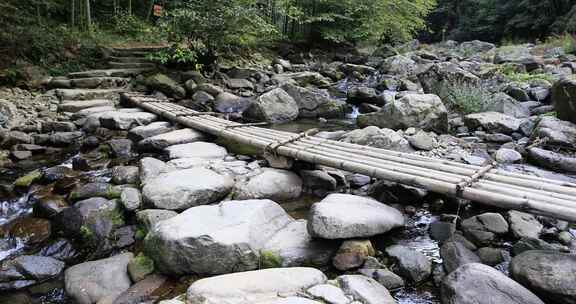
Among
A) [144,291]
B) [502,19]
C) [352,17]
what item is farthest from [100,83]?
[502,19]

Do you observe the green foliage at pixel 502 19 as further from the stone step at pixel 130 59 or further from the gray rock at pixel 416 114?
the stone step at pixel 130 59

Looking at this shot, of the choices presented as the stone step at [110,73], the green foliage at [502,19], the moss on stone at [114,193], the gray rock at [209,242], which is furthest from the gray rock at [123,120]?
the green foliage at [502,19]

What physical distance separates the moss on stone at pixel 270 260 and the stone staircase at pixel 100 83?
5308 mm

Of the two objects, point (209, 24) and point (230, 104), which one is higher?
point (209, 24)

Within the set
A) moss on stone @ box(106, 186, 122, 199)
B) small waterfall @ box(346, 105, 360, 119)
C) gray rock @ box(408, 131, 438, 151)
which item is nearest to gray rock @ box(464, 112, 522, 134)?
gray rock @ box(408, 131, 438, 151)

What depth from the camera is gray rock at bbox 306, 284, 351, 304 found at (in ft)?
6.40

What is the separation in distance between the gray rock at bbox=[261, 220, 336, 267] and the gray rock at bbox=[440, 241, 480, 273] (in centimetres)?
69

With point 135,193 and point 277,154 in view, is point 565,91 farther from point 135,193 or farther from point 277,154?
point 135,193

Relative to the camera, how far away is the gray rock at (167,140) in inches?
185

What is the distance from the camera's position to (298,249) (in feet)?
8.37

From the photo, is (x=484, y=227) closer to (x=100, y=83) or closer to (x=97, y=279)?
(x=97, y=279)

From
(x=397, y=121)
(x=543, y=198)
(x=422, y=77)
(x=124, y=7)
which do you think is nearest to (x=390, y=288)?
(x=543, y=198)

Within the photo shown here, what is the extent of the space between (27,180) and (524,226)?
438 centimetres

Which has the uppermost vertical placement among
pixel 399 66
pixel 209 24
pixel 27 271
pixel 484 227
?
pixel 209 24
